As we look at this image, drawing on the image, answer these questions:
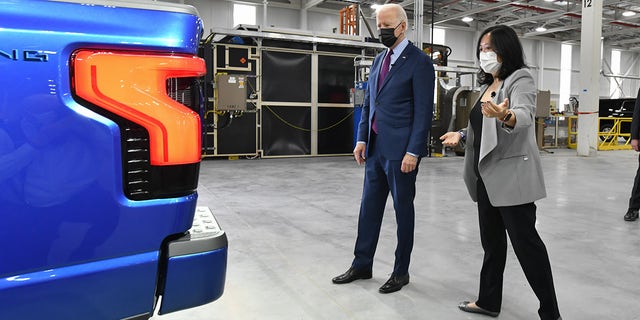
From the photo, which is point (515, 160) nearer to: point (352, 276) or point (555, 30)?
point (352, 276)

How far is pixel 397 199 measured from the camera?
2475 mm

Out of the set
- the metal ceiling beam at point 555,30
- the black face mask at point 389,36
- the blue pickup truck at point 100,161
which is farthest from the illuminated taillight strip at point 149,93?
the metal ceiling beam at point 555,30

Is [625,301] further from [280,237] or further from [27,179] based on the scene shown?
[27,179]

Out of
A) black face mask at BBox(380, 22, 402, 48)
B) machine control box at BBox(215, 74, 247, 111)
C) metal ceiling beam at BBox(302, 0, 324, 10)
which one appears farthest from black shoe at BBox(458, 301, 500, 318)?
metal ceiling beam at BBox(302, 0, 324, 10)

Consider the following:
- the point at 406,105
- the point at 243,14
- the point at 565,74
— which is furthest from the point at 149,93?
the point at 565,74

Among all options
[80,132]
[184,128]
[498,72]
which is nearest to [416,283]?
[498,72]

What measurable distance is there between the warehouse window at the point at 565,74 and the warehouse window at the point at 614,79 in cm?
270

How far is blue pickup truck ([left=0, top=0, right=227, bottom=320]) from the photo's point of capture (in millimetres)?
896

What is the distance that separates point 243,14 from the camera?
1747cm

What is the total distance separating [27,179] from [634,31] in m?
27.2

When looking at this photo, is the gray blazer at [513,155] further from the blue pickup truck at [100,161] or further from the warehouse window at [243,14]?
the warehouse window at [243,14]

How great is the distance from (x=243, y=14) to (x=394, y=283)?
16557mm

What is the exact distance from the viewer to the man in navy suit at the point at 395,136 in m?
2.41

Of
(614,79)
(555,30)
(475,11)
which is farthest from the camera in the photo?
(614,79)
